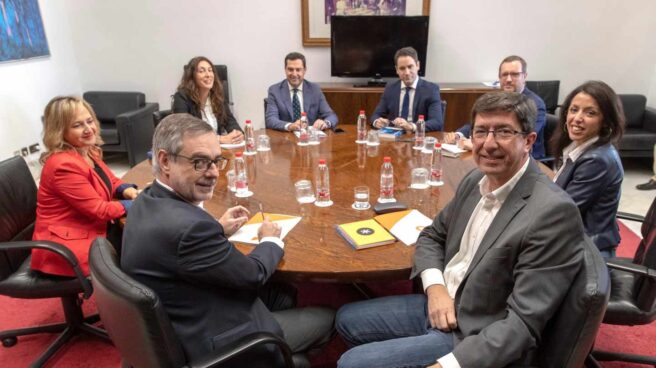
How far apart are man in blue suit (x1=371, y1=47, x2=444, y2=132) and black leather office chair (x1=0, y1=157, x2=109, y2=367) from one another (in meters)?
2.27

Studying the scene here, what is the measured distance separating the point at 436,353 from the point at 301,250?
55 centimetres

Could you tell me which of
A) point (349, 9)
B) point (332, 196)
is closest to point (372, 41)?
point (349, 9)

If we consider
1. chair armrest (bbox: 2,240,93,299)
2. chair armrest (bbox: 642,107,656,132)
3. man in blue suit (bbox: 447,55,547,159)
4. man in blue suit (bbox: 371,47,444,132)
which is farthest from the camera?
chair armrest (bbox: 642,107,656,132)

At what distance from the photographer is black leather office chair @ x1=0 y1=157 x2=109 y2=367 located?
1.85 metres

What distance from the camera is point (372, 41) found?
15.8ft

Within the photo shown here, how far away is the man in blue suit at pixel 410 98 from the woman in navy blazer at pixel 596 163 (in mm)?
1528

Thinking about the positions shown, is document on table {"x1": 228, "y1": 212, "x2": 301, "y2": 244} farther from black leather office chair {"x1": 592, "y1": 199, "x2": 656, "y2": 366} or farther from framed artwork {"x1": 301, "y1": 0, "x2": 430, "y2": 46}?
framed artwork {"x1": 301, "y1": 0, "x2": 430, "y2": 46}

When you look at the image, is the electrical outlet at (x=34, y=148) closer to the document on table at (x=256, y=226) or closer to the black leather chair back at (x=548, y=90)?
the document on table at (x=256, y=226)

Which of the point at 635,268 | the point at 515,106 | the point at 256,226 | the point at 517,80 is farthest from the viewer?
the point at 517,80

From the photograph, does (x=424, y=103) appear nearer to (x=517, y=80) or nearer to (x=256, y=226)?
(x=517, y=80)

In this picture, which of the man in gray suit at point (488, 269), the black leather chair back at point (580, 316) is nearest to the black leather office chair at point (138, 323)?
the man in gray suit at point (488, 269)

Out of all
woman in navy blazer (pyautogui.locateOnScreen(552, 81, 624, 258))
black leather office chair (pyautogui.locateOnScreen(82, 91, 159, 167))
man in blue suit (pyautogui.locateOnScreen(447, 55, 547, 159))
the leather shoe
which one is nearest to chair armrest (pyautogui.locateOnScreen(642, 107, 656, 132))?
the leather shoe

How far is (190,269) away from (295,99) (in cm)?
276

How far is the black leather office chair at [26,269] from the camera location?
1846 mm
